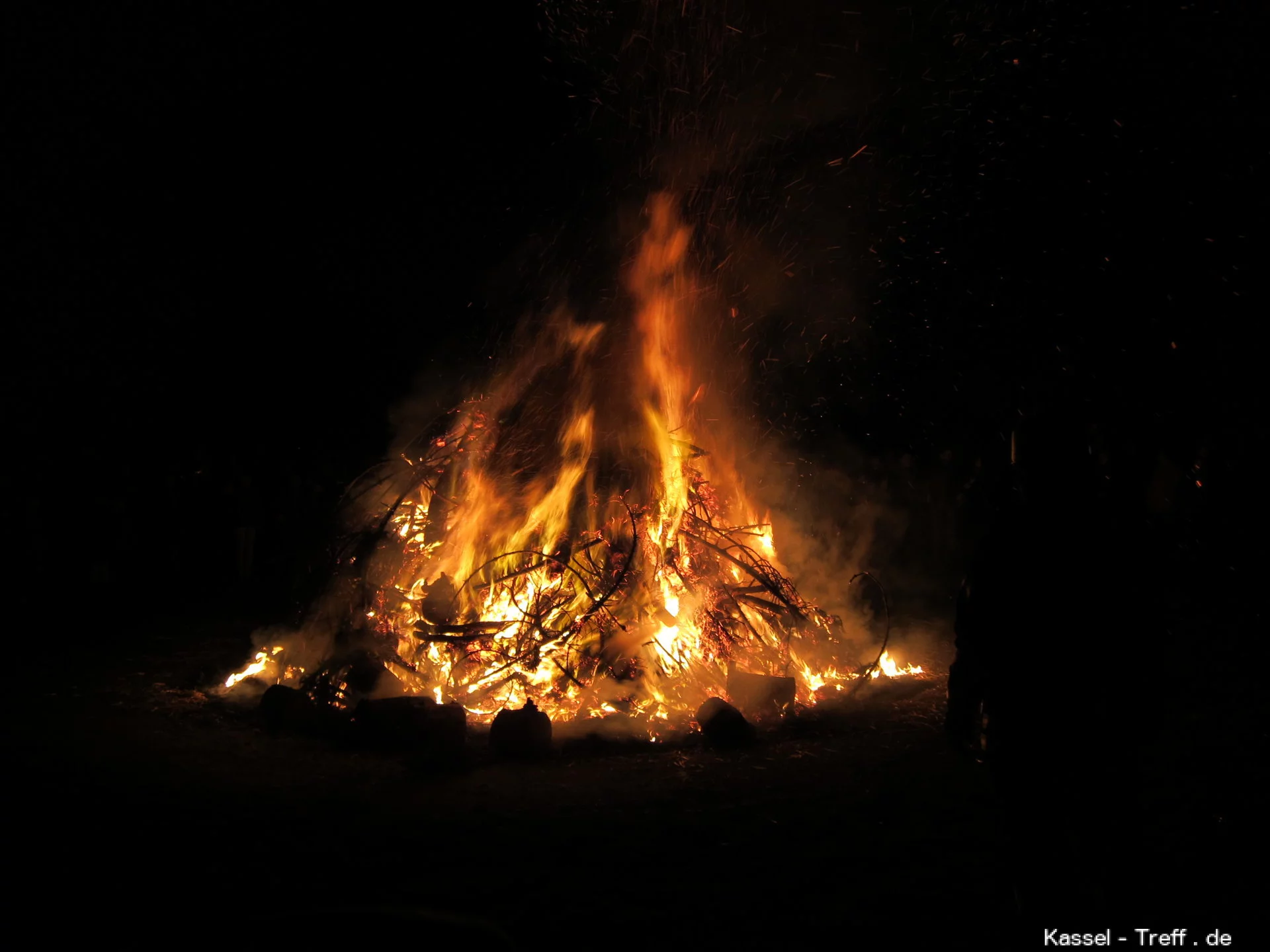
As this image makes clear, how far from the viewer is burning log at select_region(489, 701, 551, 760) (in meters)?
5.19

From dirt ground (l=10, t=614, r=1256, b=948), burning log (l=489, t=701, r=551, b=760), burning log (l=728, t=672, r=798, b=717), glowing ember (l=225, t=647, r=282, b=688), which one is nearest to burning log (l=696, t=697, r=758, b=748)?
dirt ground (l=10, t=614, r=1256, b=948)

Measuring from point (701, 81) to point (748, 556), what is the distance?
4.91 metres

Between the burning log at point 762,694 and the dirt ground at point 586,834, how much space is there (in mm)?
270

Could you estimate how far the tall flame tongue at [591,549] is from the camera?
643cm

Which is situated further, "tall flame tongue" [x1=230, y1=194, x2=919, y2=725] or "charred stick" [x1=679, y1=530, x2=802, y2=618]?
"charred stick" [x1=679, y1=530, x2=802, y2=618]

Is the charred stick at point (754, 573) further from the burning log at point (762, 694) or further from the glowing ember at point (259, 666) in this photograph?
the glowing ember at point (259, 666)

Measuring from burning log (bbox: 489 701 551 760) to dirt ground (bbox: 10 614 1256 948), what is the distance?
0.13 m

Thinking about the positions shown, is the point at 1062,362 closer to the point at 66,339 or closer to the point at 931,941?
the point at 931,941

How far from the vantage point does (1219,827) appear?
13.1 feet

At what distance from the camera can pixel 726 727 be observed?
5512mm

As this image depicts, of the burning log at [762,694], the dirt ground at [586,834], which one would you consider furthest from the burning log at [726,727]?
the burning log at [762,694]

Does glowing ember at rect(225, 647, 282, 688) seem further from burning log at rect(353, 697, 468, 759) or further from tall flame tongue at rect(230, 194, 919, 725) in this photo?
burning log at rect(353, 697, 468, 759)

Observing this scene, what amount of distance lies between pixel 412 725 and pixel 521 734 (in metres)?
0.75

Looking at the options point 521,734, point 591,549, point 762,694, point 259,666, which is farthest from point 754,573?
point 259,666
